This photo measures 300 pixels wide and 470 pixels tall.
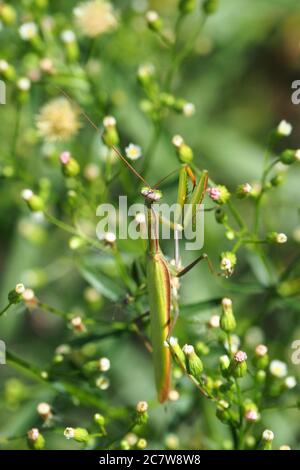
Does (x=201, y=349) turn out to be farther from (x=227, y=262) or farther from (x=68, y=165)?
(x=68, y=165)

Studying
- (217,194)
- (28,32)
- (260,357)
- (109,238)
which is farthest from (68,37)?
(260,357)

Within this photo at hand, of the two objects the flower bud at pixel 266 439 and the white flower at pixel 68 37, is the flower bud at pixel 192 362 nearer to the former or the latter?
the flower bud at pixel 266 439

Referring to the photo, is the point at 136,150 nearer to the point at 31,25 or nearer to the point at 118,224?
the point at 118,224

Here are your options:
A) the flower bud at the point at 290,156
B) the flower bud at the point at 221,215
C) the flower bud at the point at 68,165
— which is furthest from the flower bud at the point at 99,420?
the flower bud at the point at 290,156

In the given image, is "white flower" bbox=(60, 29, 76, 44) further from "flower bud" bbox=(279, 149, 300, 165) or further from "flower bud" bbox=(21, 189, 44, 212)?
"flower bud" bbox=(279, 149, 300, 165)

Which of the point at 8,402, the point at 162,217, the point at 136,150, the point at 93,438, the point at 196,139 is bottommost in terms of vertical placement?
the point at 93,438

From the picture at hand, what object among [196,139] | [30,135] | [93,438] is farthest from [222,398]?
[196,139]
